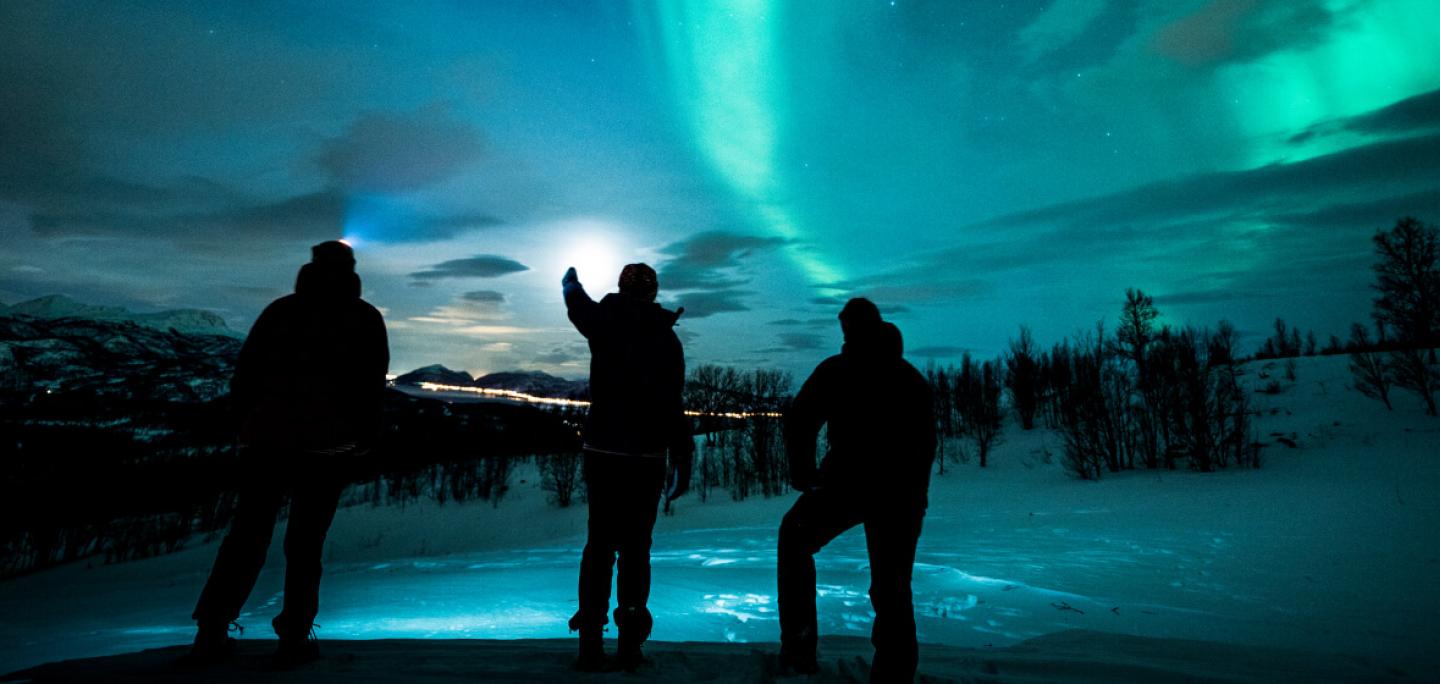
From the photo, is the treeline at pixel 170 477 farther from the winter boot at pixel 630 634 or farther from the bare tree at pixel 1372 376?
the bare tree at pixel 1372 376

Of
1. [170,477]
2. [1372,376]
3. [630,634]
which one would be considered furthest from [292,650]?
[170,477]

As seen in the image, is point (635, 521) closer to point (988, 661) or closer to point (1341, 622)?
point (988, 661)

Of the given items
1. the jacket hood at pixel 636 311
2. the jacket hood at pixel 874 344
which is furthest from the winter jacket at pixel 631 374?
the jacket hood at pixel 874 344

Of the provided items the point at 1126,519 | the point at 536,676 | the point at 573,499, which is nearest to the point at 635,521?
the point at 536,676

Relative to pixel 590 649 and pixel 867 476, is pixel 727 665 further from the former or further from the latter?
pixel 867 476

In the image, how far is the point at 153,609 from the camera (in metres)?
5.26

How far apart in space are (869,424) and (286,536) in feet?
9.89

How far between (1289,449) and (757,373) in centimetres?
2928

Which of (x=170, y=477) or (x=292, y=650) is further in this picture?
(x=170, y=477)

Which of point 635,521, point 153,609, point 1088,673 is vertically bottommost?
point 153,609

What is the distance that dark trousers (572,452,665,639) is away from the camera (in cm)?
293

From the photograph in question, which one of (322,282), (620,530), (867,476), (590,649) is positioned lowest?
(590,649)

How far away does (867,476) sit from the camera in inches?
107

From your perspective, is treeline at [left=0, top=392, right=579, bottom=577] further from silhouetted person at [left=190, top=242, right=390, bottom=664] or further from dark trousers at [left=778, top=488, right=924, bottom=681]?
dark trousers at [left=778, top=488, right=924, bottom=681]
